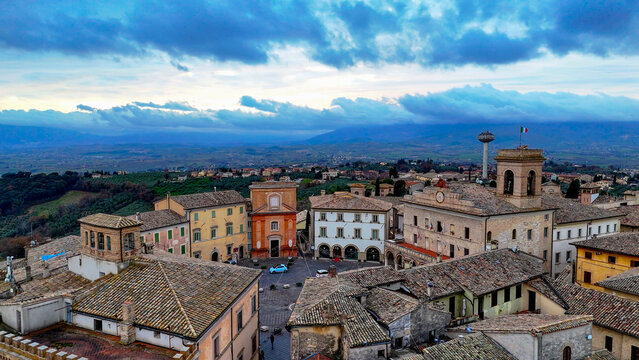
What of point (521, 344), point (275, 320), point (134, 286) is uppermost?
point (134, 286)

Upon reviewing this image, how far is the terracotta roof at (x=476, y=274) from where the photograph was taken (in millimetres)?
25312

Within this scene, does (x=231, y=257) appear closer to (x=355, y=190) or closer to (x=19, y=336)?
(x=355, y=190)

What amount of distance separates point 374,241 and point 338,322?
3299cm

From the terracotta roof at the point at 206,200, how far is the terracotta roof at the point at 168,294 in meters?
27.2

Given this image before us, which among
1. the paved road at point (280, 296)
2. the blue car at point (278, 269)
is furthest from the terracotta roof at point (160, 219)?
the blue car at point (278, 269)

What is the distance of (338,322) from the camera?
62.6ft

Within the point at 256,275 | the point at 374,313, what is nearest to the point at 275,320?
the point at 256,275

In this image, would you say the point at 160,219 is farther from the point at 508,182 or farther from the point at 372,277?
the point at 508,182

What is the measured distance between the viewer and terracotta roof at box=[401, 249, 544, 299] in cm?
2531

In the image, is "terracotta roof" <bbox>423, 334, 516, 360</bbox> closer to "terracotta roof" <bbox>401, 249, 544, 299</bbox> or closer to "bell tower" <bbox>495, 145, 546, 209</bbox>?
"terracotta roof" <bbox>401, 249, 544, 299</bbox>

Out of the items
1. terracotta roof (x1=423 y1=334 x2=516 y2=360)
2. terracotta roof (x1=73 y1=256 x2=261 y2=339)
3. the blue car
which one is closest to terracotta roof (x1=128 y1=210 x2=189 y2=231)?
the blue car

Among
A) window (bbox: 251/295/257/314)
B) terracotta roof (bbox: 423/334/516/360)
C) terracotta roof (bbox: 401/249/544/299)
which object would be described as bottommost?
window (bbox: 251/295/257/314)

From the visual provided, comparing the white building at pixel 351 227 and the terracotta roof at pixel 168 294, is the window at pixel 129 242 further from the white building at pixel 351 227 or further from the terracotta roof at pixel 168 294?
the white building at pixel 351 227

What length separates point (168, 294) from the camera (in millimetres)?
18281
